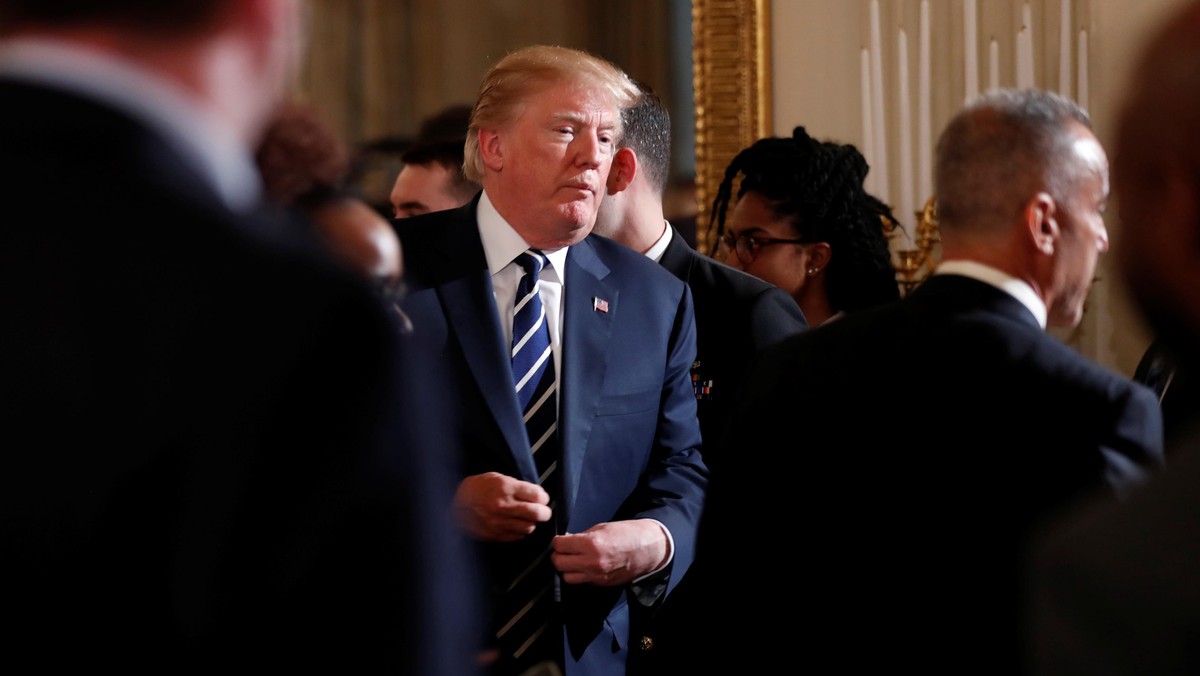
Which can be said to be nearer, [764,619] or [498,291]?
[764,619]

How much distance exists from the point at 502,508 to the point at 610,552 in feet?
0.73

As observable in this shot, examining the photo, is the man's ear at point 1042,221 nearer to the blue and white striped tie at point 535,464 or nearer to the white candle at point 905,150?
the blue and white striped tie at point 535,464

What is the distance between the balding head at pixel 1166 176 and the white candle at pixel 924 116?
3460 mm

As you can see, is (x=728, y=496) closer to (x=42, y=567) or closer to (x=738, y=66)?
(x=42, y=567)

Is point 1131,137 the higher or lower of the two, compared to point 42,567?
higher

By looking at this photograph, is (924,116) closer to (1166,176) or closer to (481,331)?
(481,331)

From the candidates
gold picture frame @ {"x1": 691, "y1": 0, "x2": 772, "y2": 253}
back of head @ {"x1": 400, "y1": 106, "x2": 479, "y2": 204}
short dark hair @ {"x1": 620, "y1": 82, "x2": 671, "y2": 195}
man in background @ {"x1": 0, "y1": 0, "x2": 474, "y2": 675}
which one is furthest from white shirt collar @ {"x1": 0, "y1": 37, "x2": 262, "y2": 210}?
gold picture frame @ {"x1": 691, "y1": 0, "x2": 772, "y2": 253}

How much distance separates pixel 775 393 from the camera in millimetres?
1832

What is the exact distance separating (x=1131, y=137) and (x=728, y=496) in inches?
35.9

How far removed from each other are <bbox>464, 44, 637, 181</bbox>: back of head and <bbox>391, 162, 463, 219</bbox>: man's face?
1.16 m

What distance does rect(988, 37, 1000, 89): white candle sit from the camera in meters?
4.48

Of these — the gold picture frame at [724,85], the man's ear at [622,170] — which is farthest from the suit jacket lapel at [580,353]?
the gold picture frame at [724,85]

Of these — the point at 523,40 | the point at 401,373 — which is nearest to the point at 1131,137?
the point at 401,373

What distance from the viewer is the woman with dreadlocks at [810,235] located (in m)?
3.54
